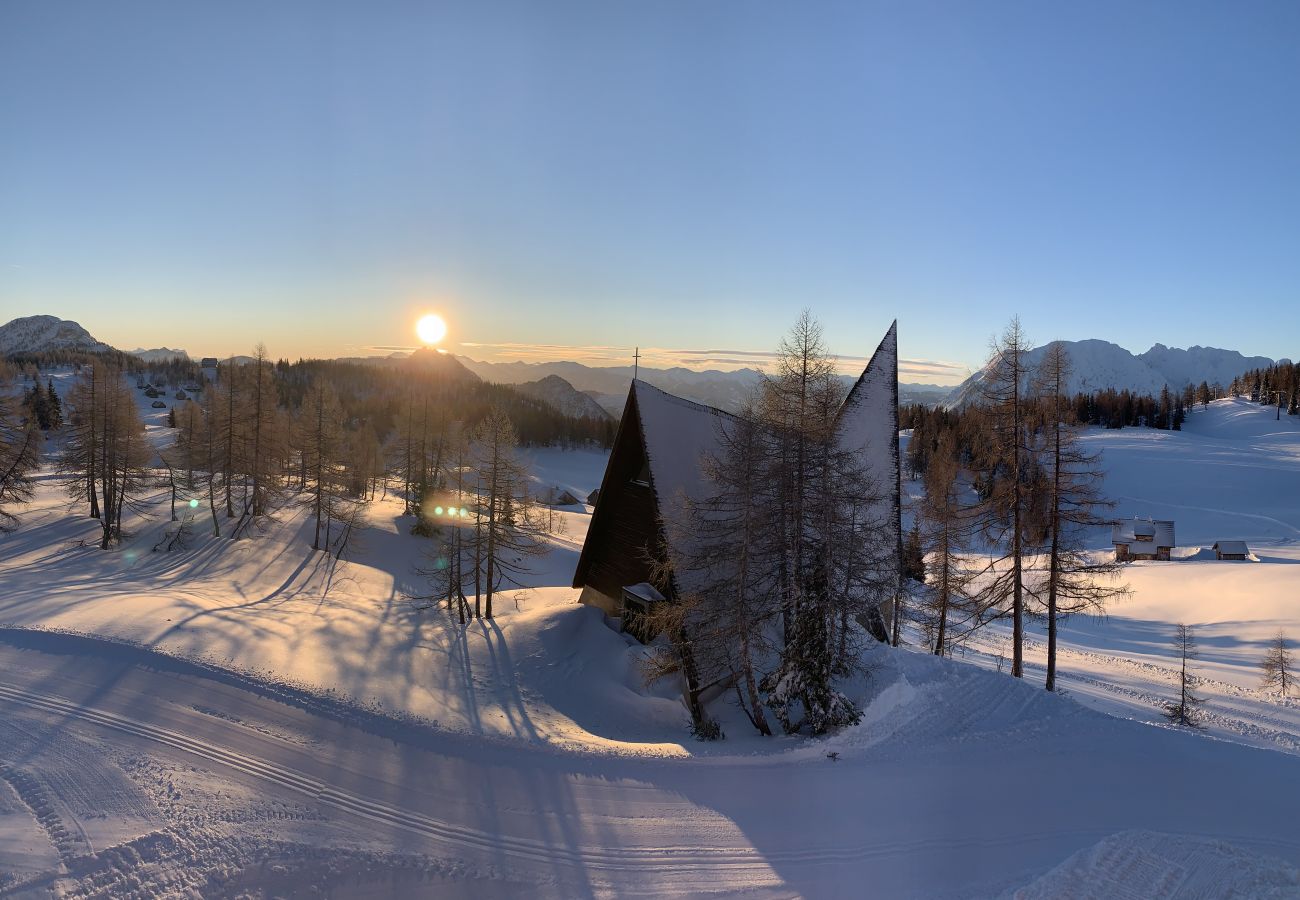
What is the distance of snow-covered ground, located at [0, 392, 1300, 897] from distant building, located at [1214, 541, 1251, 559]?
4557 cm

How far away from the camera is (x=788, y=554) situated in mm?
14031

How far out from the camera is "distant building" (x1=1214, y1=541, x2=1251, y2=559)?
5264cm

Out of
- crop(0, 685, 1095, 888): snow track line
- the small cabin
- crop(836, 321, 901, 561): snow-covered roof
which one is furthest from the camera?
the small cabin

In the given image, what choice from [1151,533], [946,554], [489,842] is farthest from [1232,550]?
[489,842]

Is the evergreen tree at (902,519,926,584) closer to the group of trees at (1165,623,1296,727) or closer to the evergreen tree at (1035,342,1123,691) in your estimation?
the group of trees at (1165,623,1296,727)

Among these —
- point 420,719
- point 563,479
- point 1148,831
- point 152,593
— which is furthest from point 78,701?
point 563,479

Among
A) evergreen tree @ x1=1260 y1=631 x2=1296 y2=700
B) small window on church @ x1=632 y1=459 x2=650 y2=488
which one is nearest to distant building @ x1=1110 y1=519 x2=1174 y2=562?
evergreen tree @ x1=1260 y1=631 x2=1296 y2=700

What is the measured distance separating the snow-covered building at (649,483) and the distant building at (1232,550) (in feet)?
173

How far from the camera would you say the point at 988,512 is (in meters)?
18.1

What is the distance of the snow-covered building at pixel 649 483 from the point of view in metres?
17.7

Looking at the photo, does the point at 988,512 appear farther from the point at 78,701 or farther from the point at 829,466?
the point at 78,701

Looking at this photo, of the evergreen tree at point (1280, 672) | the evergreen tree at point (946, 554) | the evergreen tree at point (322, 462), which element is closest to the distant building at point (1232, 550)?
the evergreen tree at point (1280, 672)

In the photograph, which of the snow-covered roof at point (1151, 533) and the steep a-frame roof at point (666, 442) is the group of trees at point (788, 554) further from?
the snow-covered roof at point (1151, 533)

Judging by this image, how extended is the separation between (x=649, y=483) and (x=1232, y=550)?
2493 inches
